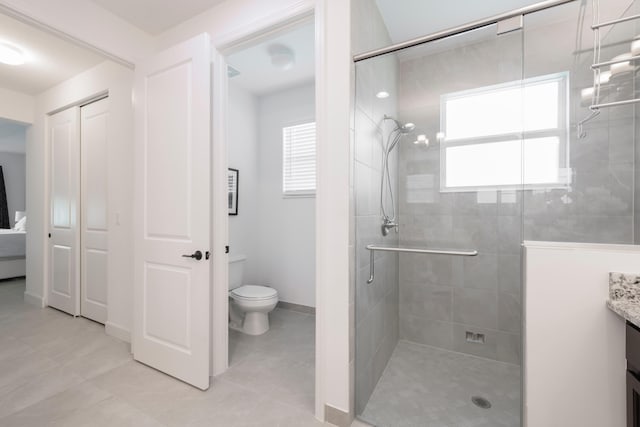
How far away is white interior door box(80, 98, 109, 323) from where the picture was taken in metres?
2.77

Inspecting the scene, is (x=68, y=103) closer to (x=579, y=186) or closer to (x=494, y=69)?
(x=494, y=69)

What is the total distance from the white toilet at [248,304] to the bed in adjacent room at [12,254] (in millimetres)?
3984

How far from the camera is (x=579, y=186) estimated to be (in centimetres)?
123

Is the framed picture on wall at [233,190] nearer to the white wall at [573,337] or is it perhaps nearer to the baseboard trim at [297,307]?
the baseboard trim at [297,307]

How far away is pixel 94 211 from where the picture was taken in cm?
284

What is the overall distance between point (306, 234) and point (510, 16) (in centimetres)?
246

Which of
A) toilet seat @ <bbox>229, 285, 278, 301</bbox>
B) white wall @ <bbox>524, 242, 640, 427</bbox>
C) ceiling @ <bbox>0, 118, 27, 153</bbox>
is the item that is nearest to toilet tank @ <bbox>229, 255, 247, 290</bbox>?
toilet seat @ <bbox>229, 285, 278, 301</bbox>

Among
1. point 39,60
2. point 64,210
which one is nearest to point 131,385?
point 64,210

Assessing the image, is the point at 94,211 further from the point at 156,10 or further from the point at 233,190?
the point at 156,10

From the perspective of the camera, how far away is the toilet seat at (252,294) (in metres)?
2.52

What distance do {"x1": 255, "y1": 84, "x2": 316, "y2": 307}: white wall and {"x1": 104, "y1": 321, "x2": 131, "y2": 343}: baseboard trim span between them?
4.59ft

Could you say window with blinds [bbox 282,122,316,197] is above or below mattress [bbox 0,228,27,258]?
above

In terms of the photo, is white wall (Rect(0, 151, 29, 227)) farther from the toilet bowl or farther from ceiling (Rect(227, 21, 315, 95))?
the toilet bowl

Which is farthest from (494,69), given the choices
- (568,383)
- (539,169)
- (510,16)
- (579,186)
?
(568,383)
